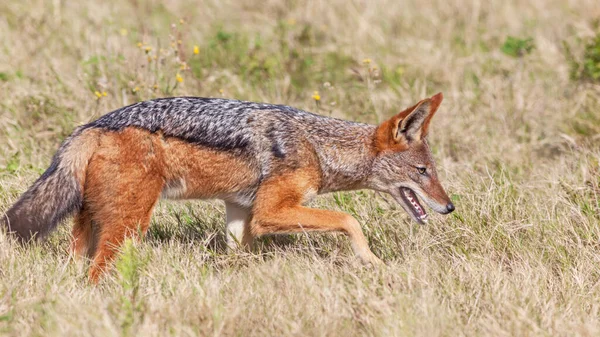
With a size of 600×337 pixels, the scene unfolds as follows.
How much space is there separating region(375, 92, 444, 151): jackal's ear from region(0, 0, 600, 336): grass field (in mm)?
637

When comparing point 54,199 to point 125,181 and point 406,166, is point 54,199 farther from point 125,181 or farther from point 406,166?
point 406,166

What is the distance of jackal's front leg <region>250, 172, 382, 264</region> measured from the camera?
5.72 meters

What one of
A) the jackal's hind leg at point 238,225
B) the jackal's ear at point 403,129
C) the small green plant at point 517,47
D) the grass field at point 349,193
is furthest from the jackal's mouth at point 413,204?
the small green plant at point 517,47

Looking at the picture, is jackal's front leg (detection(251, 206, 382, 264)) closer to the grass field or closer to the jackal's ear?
the grass field

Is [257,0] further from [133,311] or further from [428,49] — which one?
[133,311]

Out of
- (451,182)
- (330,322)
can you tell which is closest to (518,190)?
(451,182)

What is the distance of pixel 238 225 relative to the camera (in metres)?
6.26

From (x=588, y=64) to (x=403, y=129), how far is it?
390 cm

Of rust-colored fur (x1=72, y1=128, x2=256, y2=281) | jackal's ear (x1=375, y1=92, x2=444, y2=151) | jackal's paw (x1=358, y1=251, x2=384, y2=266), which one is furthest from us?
jackal's ear (x1=375, y1=92, x2=444, y2=151)

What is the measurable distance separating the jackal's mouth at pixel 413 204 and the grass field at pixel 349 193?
17 centimetres

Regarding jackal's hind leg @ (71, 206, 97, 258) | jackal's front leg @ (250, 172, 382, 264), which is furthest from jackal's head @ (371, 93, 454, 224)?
jackal's hind leg @ (71, 206, 97, 258)

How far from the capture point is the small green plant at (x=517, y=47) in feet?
30.5

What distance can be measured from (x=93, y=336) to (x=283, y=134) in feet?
7.15

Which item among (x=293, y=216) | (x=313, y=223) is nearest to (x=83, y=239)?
(x=293, y=216)
